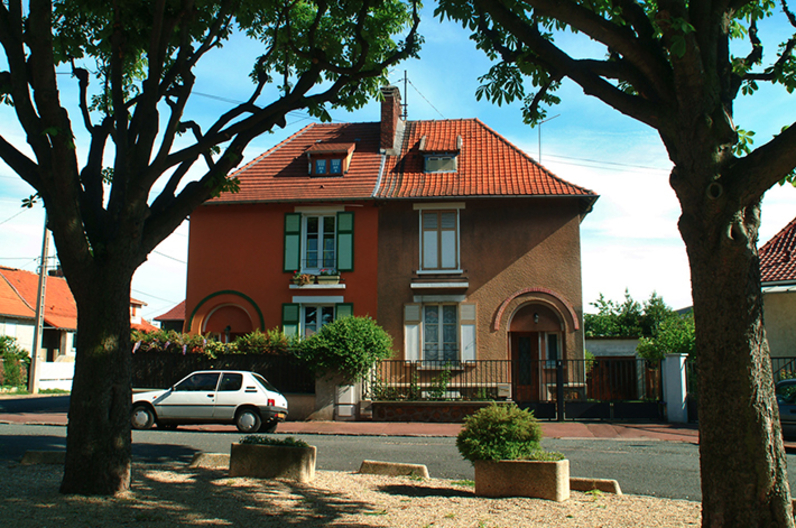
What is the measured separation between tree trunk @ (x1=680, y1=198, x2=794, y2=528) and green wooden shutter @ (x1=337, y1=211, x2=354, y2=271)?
56.0 ft

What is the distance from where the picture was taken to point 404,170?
888 inches

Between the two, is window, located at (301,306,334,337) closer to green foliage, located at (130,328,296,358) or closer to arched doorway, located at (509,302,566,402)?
green foliage, located at (130,328,296,358)

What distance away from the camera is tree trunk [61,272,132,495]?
6391 millimetres

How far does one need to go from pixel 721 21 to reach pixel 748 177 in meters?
1.47

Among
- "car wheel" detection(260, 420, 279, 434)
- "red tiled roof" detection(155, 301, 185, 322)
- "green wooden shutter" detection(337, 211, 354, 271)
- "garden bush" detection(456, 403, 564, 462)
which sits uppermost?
"green wooden shutter" detection(337, 211, 354, 271)

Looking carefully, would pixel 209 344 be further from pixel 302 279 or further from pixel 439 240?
pixel 439 240

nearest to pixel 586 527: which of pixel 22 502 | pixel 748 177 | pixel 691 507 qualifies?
pixel 691 507

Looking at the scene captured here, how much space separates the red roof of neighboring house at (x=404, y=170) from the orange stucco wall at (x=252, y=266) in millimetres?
667

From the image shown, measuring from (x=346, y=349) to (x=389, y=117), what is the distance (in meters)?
9.53

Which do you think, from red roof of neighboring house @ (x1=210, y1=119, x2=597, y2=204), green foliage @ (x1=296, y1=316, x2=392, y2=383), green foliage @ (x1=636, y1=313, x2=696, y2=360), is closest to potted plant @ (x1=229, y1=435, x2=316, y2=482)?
green foliage @ (x1=296, y1=316, x2=392, y2=383)

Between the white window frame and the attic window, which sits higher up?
the attic window

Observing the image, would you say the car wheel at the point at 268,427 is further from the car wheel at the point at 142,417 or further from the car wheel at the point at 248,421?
the car wheel at the point at 142,417

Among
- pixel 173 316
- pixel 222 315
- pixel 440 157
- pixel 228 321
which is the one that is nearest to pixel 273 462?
pixel 228 321

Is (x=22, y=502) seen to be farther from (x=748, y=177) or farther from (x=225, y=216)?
(x=225, y=216)
